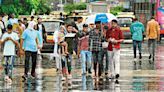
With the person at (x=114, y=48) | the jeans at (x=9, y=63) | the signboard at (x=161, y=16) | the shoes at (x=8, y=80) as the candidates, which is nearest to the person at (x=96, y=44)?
the person at (x=114, y=48)

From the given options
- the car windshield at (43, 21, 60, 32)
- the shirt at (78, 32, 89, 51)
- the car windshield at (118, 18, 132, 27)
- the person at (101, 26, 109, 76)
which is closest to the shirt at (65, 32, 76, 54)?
the shirt at (78, 32, 89, 51)

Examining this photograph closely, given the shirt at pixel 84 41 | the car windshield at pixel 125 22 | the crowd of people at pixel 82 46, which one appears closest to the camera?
the crowd of people at pixel 82 46

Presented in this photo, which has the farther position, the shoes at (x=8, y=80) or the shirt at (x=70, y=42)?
the shirt at (x=70, y=42)

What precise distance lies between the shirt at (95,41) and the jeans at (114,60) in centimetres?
48

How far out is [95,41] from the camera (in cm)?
2131

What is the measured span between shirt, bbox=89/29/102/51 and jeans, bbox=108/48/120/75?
48 cm

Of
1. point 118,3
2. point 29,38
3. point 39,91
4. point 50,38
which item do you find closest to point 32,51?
point 29,38

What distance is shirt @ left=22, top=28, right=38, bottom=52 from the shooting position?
21.2 meters

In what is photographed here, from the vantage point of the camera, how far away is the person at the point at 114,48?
20.8 metres

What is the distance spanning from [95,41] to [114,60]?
932 millimetres

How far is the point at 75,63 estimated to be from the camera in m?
28.5

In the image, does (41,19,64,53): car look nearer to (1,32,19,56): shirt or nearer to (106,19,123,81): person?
(106,19,123,81): person

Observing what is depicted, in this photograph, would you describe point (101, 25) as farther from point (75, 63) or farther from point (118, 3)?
point (118, 3)

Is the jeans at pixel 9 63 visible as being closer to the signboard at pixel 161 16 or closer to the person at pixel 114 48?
the person at pixel 114 48
